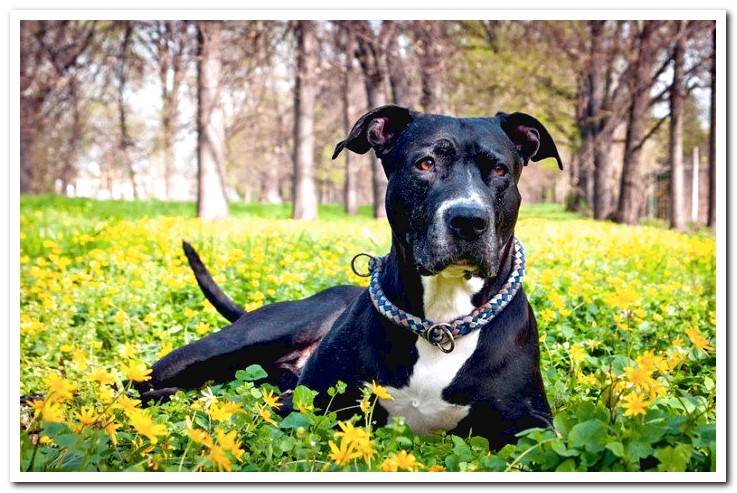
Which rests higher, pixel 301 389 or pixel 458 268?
pixel 458 268

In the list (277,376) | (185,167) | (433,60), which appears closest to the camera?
(277,376)

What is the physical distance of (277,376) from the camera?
4230mm

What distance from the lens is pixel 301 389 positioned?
288 centimetres

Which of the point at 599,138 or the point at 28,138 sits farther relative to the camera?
the point at 28,138

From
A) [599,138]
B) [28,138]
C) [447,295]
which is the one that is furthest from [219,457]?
[28,138]

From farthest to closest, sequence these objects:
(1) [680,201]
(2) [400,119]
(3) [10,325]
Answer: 1. (1) [680,201]
2. (2) [400,119]
3. (3) [10,325]

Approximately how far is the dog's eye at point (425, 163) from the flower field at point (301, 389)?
2.87 ft

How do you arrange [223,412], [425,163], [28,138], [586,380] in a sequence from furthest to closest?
[28,138] → [586,380] → [425,163] → [223,412]

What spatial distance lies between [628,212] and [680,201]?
1258 mm

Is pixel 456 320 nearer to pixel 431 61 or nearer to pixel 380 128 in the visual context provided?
pixel 380 128

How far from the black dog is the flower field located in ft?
0.49
